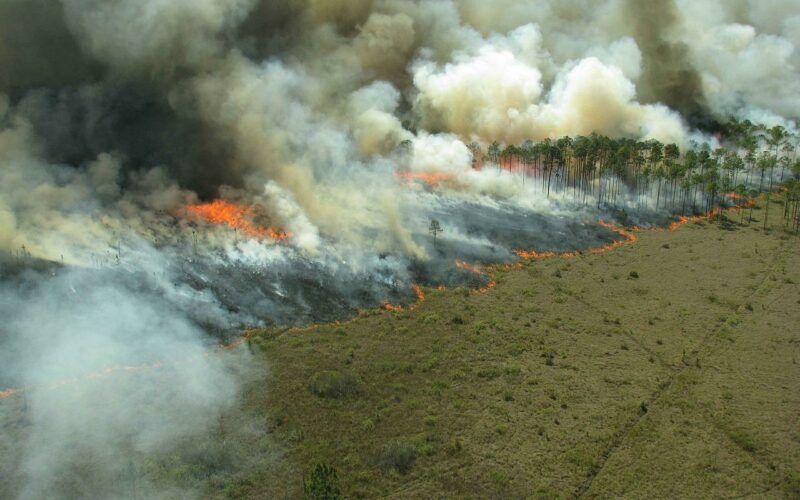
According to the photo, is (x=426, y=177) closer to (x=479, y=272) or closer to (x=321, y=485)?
(x=479, y=272)

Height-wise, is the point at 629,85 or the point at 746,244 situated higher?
the point at 629,85

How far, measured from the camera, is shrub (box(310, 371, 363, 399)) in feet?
141

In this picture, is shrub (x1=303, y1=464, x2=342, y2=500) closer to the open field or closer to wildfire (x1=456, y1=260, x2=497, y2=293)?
the open field

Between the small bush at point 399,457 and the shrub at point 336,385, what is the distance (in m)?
6.78

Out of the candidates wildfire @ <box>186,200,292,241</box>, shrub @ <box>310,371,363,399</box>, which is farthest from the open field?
wildfire @ <box>186,200,292,241</box>

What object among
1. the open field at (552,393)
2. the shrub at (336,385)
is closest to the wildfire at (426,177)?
the open field at (552,393)

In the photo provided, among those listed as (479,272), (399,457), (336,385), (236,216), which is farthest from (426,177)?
(399,457)

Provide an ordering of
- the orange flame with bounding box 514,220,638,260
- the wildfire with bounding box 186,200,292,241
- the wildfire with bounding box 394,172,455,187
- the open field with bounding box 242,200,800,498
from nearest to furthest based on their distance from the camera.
→ the open field with bounding box 242,200,800,498 → the wildfire with bounding box 186,200,292,241 → the orange flame with bounding box 514,220,638,260 → the wildfire with bounding box 394,172,455,187

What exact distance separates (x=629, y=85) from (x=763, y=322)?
76.3 meters

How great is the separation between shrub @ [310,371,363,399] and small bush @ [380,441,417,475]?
6.78m

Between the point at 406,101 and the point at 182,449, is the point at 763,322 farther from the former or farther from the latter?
the point at 406,101

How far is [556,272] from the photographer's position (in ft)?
225

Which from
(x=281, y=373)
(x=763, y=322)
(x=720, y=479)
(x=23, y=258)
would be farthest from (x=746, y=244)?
(x=23, y=258)

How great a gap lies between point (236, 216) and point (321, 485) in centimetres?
4486
